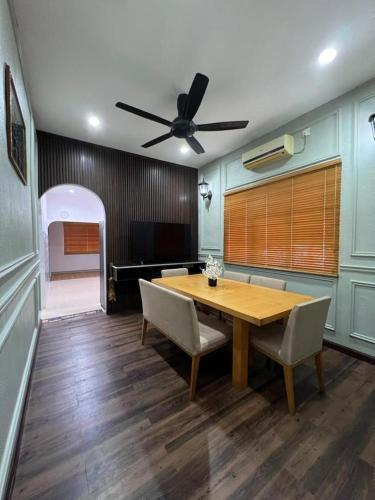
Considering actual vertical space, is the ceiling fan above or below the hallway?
above

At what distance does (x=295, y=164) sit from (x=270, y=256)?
4.48 ft

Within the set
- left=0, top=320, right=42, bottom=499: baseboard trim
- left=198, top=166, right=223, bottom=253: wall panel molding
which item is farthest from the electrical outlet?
left=0, top=320, right=42, bottom=499: baseboard trim

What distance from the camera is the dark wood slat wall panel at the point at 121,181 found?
3.29 m

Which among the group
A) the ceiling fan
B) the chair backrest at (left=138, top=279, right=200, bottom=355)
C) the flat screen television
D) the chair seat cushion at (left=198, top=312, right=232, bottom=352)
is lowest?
the chair seat cushion at (left=198, top=312, right=232, bottom=352)

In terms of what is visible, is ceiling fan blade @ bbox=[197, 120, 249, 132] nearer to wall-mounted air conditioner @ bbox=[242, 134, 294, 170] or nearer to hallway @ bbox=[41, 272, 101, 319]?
wall-mounted air conditioner @ bbox=[242, 134, 294, 170]

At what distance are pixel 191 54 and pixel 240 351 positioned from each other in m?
2.70

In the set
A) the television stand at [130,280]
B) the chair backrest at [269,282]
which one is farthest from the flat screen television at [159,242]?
the chair backrest at [269,282]

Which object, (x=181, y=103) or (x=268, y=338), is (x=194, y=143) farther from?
(x=268, y=338)

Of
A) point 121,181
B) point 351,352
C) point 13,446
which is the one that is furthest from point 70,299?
point 351,352

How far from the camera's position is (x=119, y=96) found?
240 centimetres

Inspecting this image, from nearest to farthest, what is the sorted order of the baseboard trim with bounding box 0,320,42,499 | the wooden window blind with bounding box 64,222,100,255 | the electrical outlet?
1. the baseboard trim with bounding box 0,320,42,499
2. the electrical outlet
3. the wooden window blind with bounding box 64,222,100,255

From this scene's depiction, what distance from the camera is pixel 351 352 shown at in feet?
7.75

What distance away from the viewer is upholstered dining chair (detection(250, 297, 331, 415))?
150 centimetres

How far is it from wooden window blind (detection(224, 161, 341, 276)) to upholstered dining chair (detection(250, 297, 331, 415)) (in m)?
1.18
